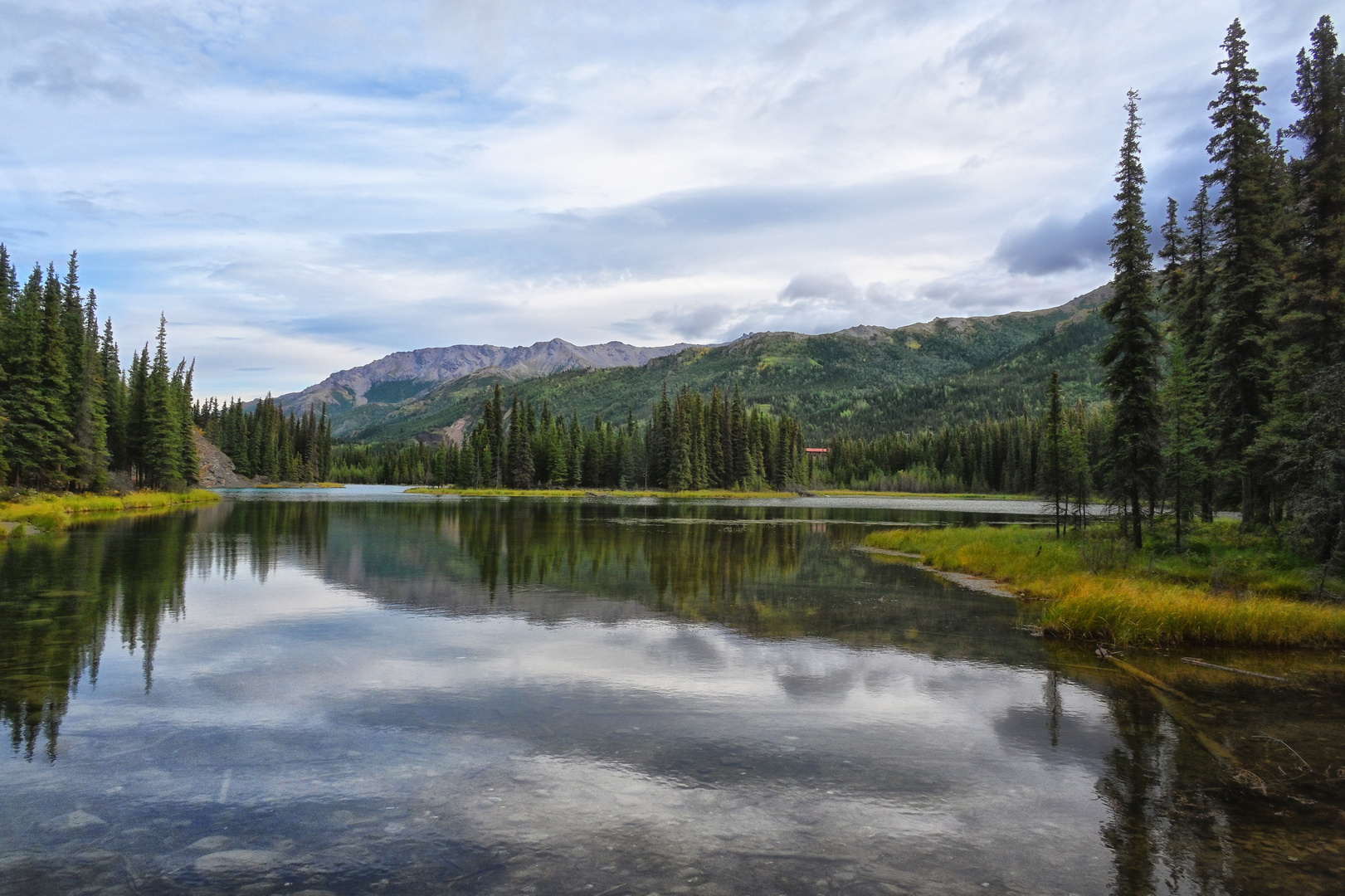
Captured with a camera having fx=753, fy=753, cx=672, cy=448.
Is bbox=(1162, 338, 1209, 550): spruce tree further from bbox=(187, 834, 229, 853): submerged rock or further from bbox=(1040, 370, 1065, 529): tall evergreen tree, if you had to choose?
Result: bbox=(187, 834, 229, 853): submerged rock

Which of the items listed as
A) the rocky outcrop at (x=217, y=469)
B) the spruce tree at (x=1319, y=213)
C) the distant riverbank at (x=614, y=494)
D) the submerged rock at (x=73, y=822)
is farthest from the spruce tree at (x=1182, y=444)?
the rocky outcrop at (x=217, y=469)

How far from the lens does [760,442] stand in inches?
5458

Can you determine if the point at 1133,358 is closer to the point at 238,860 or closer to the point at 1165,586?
the point at 1165,586

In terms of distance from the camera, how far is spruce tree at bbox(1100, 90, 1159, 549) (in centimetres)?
3198

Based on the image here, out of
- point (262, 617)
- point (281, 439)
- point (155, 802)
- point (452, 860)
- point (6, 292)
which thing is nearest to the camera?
point (452, 860)

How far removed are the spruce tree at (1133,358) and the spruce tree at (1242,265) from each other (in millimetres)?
2580

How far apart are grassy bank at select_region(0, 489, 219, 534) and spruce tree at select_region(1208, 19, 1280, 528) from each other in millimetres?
60131

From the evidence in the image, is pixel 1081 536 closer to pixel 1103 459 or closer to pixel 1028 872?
pixel 1103 459

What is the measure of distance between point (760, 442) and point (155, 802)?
131592mm

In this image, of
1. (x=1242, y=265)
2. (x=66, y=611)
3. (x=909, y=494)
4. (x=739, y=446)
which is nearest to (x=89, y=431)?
(x=66, y=611)

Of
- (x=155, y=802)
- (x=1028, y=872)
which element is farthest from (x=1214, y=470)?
(x=155, y=802)

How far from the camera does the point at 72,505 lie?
53594mm

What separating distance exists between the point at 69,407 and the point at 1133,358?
7593cm

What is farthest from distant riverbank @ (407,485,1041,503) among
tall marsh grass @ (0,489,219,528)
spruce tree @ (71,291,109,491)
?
spruce tree @ (71,291,109,491)
